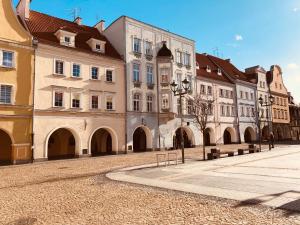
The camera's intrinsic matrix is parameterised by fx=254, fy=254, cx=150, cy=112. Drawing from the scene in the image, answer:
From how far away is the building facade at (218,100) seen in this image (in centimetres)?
3991

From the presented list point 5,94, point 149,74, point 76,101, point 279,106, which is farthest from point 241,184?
point 279,106

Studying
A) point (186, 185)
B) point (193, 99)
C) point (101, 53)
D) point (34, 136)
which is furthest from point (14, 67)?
point (193, 99)

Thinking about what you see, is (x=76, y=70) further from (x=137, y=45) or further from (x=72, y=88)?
(x=137, y=45)

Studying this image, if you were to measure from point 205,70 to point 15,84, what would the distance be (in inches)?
1164

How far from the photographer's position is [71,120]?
83.0 ft

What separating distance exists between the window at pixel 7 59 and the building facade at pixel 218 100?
25.3 meters

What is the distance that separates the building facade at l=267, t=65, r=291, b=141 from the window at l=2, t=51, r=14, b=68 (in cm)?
4826

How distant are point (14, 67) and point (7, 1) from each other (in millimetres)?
6343

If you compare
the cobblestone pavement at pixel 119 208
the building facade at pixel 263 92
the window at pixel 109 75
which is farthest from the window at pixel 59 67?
the building facade at pixel 263 92

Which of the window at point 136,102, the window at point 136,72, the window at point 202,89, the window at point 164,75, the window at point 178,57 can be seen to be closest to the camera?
the window at point 136,102

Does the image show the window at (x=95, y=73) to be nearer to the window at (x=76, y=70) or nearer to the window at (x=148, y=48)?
the window at (x=76, y=70)

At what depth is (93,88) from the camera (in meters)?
27.4

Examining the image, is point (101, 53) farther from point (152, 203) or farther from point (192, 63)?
point (152, 203)

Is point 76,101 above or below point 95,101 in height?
below
